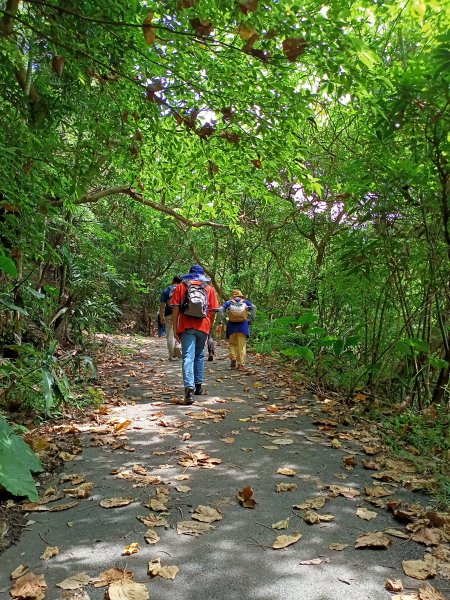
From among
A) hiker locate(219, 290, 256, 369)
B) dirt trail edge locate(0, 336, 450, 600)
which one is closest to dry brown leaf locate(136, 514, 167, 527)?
dirt trail edge locate(0, 336, 450, 600)

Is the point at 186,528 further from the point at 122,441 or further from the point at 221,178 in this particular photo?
the point at 221,178

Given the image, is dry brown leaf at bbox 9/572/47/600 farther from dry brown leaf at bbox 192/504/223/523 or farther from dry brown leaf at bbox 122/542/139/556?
dry brown leaf at bbox 192/504/223/523

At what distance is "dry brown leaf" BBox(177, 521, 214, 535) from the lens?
2.98m

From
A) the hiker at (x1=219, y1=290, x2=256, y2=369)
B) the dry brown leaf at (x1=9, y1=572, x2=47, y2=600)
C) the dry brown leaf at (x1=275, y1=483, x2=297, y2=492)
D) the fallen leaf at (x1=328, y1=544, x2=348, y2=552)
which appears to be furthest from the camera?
the hiker at (x1=219, y1=290, x2=256, y2=369)

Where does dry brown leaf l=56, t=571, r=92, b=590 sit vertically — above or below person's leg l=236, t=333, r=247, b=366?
below

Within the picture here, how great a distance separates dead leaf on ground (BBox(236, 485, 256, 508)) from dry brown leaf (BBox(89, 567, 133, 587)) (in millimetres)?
1048

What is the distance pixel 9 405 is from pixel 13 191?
2474 millimetres

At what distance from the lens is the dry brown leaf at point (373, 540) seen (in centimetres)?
274

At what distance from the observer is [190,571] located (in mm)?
2559

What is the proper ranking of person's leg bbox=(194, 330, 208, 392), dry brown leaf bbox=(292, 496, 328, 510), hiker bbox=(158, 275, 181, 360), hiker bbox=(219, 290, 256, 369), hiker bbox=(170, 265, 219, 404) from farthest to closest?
hiker bbox=(158, 275, 181, 360)
hiker bbox=(219, 290, 256, 369)
person's leg bbox=(194, 330, 208, 392)
hiker bbox=(170, 265, 219, 404)
dry brown leaf bbox=(292, 496, 328, 510)

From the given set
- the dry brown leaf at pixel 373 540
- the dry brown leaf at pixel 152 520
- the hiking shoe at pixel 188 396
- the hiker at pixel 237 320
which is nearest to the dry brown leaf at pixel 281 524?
the dry brown leaf at pixel 373 540

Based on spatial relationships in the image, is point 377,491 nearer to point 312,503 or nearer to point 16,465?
point 312,503

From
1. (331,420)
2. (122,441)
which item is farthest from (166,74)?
(331,420)

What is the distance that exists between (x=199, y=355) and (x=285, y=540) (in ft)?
12.9
